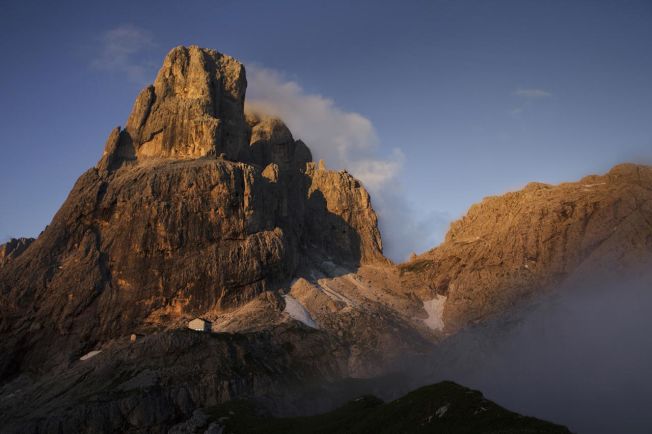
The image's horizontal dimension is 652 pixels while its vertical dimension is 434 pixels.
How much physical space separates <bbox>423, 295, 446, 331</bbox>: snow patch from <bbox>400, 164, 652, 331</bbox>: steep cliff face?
230 cm

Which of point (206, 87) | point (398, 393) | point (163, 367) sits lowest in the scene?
point (398, 393)

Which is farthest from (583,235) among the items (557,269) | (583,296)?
(583,296)

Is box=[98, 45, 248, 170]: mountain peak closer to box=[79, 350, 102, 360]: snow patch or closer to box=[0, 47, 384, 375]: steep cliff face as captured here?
box=[0, 47, 384, 375]: steep cliff face

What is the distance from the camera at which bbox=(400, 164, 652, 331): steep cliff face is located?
466 feet

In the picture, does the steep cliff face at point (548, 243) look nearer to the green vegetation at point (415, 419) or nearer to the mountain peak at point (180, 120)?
the mountain peak at point (180, 120)

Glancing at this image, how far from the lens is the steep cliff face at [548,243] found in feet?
466

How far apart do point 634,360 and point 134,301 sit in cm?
10272

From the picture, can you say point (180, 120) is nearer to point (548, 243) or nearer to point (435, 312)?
point (435, 312)

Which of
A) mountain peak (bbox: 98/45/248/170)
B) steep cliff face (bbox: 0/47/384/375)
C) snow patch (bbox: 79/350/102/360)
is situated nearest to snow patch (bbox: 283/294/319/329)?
steep cliff face (bbox: 0/47/384/375)

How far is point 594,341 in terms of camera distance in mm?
124500

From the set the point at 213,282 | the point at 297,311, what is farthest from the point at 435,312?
the point at 213,282

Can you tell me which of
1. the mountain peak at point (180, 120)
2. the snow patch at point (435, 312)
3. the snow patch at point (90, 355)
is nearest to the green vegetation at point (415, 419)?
the snow patch at point (90, 355)

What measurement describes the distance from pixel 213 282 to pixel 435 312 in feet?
191

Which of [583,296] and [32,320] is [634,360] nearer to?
[583,296]
